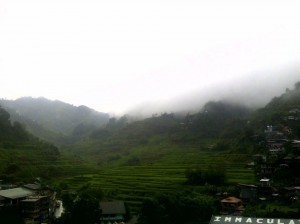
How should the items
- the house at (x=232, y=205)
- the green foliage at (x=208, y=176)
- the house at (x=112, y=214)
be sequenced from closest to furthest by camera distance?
1. the house at (x=232, y=205)
2. the house at (x=112, y=214)
3. the green foliage at (x=208, y=176)

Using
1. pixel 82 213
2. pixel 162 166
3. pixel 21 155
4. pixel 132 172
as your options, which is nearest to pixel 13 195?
pixel 82 213

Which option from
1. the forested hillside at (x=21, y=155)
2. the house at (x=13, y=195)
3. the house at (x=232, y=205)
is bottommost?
the house at (x=232, y=205)

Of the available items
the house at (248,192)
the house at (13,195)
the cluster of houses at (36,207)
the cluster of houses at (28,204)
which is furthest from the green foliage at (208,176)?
the house at (13,195)

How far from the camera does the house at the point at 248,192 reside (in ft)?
195

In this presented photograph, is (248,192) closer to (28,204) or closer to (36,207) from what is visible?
(36,207)

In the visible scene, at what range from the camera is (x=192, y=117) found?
169 metres

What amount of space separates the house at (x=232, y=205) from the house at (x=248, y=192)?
187cm

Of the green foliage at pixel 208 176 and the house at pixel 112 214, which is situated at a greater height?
the green foliage at pixel 208 176

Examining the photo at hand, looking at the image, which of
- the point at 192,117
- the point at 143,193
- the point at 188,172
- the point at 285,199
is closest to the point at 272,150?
the point at 188,172

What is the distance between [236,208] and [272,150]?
29.1 m

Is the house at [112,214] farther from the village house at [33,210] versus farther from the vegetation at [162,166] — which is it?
the village house at [33,210]

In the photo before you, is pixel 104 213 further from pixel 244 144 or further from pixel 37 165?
pixel 244 144

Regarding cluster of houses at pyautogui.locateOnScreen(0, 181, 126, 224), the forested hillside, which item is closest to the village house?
cluster of houses at pyautogui.locateOnScreen(0, 181, 126, 224)

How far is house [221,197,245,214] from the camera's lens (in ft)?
182
